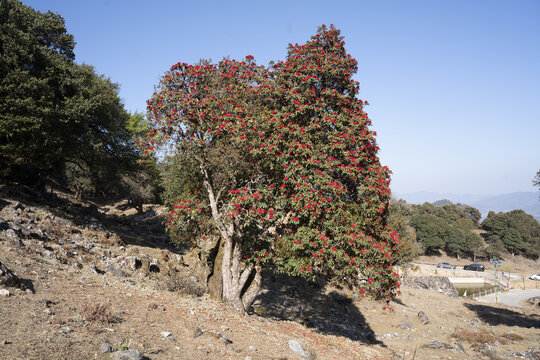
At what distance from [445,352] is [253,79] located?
2076 centimetres

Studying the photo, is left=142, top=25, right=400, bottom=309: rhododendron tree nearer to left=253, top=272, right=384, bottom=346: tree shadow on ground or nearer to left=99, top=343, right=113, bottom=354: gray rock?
left=99, top=343, right=113, bottom=354: gray rock

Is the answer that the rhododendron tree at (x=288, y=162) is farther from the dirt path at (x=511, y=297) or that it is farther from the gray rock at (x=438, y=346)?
the dirt path at (x=511, y=297)

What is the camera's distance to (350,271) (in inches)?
479

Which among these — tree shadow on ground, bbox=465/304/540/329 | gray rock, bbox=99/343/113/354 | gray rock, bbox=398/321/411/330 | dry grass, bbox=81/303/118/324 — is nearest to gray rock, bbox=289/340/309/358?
dry grass, bbox=81/303/118/324

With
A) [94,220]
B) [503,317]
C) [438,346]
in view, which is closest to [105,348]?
[94,220]

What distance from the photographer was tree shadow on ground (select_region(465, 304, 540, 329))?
97.0ft

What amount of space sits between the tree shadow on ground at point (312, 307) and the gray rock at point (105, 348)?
41.2ft

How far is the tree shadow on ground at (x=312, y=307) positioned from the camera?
21078 millimetres

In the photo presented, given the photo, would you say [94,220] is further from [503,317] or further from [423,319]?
[503,317]

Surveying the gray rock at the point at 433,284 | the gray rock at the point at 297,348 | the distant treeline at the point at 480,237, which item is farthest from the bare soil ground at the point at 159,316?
the distant treeline at the point at 480,237

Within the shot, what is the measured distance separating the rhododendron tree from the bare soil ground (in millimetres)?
3014

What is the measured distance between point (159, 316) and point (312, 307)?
16.6 meters

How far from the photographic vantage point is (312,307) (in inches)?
974

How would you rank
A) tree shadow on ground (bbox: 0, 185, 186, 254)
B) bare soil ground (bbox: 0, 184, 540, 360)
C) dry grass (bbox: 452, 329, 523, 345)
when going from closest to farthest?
bare soil ground (bbox: 0, 184, 540, 360) < tree shadow on ground (bbox: 0, 185, 186, 254) < dry grass (bbox: 452, 329, 523, 345)
